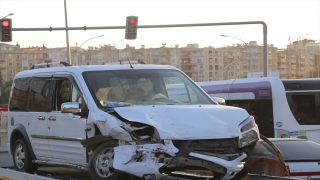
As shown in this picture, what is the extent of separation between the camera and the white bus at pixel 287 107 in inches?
901

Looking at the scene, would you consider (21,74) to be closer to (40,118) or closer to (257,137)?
(40,118)

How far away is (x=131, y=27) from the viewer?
28078 mm

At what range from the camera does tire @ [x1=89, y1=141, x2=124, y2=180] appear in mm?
7844

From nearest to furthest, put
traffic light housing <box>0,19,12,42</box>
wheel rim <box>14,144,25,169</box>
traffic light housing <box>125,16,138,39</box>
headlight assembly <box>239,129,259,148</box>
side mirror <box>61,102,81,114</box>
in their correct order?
headlight assembly <box>239,129,259,148</box> → side mirror <box>61,102,81,114</box> → wheel rim <box>14,144,25,169</box> → traffic light housing <box>0,19,12,42</box> → traffic light housing <box>125,16,138,39</box>

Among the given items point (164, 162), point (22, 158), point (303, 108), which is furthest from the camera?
point (303, 108)

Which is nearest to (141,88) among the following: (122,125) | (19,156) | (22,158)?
(122,125)

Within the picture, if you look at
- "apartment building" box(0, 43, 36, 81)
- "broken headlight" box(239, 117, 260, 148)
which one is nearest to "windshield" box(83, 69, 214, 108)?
"broken headlight" box(239, 117, 260, 148)

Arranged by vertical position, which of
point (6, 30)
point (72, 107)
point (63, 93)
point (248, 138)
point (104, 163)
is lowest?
point (104, 163)

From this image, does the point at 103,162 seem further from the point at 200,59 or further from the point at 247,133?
the point at 200,59

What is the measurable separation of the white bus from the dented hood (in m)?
15.3

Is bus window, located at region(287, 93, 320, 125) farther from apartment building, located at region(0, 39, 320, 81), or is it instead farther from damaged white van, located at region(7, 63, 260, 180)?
apartment building, located at region(0, 39, 320, 81)

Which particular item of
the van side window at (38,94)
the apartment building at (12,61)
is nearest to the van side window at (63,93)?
the van side window at (38,94)

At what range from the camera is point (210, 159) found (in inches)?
289

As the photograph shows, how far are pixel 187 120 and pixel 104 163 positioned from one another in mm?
1114
